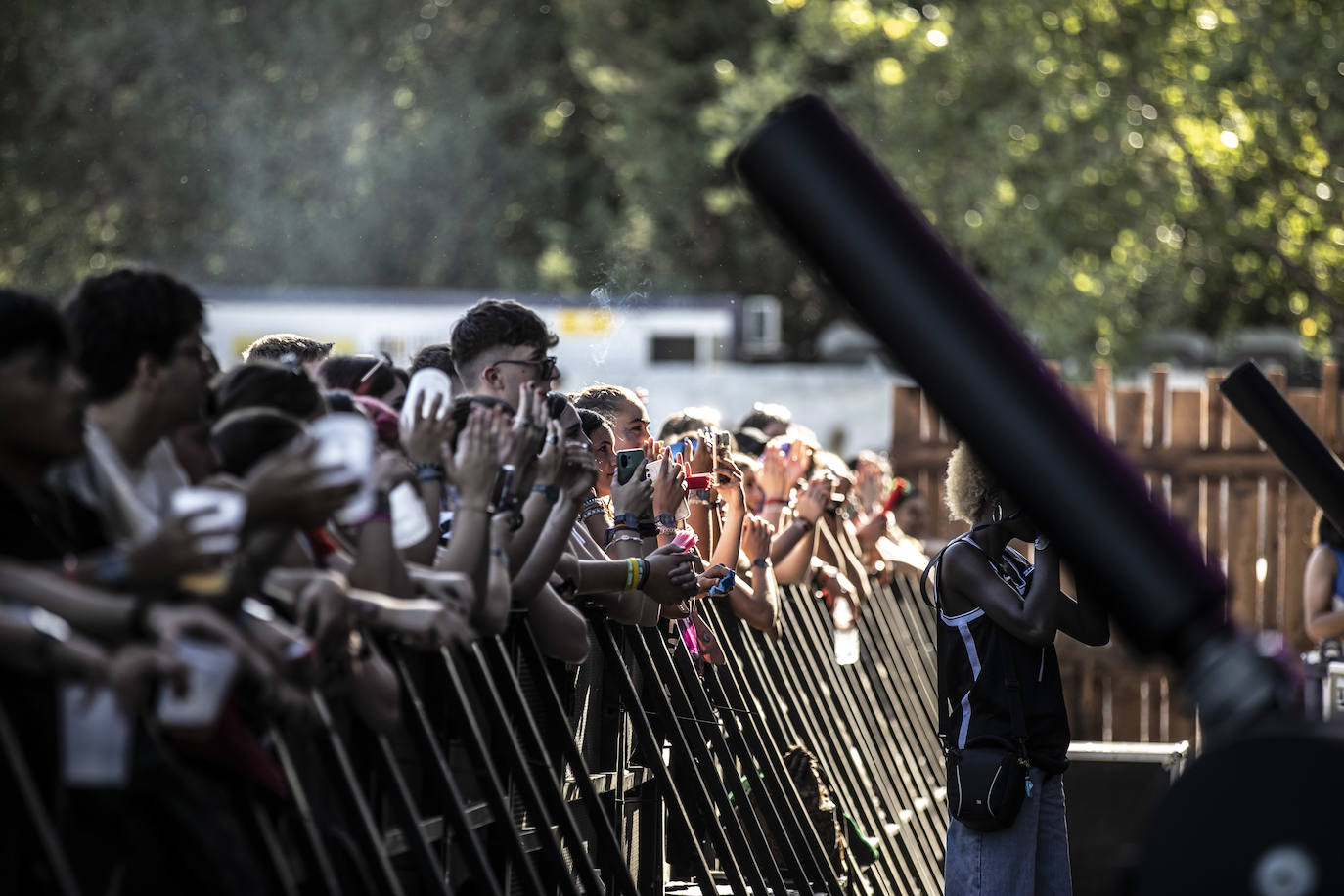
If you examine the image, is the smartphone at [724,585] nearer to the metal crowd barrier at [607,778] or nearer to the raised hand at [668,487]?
the metal crowd barrier at [607,778]

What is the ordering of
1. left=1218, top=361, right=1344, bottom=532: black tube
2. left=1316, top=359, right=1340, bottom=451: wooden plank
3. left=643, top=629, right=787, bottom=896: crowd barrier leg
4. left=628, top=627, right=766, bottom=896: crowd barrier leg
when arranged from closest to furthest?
left=1218, top=361, right=1344, bottom=532: black tube < left=628, top=627, right=766, bottom=896: crowd barrier leg < left=643, top=629, right=787, bottom=896: crowd barrier leg < left=1316, top=359, right=1340, bottom=451: wooden plank

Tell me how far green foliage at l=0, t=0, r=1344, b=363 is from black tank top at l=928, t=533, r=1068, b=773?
40.3 feet

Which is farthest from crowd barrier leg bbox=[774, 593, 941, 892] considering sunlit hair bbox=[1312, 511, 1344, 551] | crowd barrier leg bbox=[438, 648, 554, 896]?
crowd barrier leg bbox=[438, 648, 554, 896]

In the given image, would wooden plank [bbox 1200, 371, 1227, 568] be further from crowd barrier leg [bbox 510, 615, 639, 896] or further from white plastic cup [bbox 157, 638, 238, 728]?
white plastic cup [bbox 157, 638, 238, 728]

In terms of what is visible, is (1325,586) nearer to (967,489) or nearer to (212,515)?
(967,489)

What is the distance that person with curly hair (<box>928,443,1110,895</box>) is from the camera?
17.9ft

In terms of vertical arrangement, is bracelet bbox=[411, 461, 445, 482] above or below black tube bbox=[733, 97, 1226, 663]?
below

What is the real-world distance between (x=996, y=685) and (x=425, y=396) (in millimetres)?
2386

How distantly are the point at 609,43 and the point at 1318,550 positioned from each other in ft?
88.4

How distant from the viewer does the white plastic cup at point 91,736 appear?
96.0 inches

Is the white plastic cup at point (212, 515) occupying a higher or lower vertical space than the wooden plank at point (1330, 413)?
higher

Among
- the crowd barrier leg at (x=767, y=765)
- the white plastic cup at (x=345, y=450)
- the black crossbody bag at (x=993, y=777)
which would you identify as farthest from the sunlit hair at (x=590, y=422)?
the white plastic cup at (x=345, y=450)

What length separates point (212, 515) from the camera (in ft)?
8.11

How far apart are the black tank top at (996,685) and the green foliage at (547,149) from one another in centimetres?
1229
